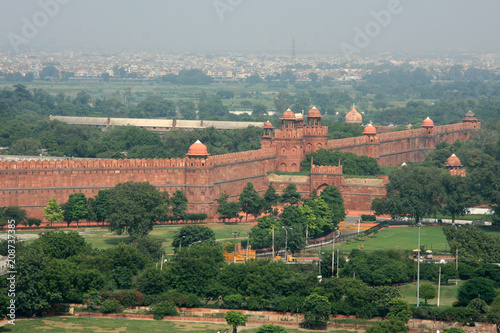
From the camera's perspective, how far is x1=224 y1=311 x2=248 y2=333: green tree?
56938 millimetres

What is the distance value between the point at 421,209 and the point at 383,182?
9.47 m

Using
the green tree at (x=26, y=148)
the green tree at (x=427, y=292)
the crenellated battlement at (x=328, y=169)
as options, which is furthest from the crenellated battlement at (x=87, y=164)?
the green tree at (x=427, y=292)

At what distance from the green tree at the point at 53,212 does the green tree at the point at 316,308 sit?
33488mm

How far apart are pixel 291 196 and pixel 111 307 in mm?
39141

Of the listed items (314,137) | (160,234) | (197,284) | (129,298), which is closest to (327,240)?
(160,234)

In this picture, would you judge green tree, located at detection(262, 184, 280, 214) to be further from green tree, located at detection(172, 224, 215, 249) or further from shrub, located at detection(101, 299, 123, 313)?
shrub, located at detection(101, 299, 123, 313)

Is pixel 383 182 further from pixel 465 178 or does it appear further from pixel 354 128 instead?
pixel 354 128

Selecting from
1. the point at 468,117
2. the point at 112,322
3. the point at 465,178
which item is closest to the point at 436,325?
the point at 112,322

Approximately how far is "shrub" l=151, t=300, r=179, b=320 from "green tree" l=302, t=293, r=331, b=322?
7.25 metres

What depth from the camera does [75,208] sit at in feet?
286

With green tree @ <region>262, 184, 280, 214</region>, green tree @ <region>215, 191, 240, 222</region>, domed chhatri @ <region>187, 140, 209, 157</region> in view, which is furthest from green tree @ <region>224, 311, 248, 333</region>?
domed chhatri @ <region>187, 140, 209, 157</region>

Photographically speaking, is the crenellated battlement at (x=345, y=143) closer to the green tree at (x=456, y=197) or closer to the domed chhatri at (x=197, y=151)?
the domed chhatri at (x=197, y=151)

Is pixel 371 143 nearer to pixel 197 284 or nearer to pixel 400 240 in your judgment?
pixel 400 240

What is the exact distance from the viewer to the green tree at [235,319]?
187 ft
